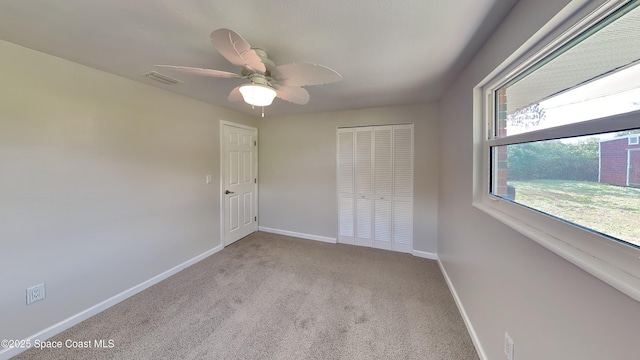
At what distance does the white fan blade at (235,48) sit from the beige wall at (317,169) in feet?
7.45

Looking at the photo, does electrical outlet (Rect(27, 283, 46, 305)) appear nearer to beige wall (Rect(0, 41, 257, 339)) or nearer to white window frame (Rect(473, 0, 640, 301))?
beige wall (Rect(0, 41, 257, 339))

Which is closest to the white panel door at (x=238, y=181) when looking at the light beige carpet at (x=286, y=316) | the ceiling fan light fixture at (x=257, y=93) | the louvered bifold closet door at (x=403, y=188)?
the light beige carpet at (x=286, y=316)

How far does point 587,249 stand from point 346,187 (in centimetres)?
282

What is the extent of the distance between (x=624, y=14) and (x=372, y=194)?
2781 mm

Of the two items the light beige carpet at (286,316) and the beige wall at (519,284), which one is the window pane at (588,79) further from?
the light beige carpet at (286,316)

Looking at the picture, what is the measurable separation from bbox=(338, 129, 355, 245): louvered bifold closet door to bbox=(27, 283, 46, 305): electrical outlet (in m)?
3.19

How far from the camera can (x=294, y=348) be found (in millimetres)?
1573

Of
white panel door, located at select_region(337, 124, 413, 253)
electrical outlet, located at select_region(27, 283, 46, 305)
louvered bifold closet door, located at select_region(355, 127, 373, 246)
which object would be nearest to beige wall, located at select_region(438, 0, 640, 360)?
white panel door, located at select_region(337, 124, 413, 253)

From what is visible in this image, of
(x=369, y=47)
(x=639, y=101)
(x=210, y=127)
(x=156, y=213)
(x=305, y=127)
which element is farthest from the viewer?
(x=305, y=127)

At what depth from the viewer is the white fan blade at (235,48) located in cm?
100

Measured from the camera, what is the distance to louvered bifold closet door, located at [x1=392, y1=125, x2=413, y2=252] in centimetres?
313

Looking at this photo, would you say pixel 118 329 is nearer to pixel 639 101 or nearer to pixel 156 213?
pixel 156 213

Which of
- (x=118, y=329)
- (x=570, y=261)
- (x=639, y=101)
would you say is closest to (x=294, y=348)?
(x=118, y=329)

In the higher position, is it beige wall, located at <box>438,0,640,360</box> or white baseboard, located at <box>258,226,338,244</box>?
beige wall, located at <box>438,0,640,360</box>
